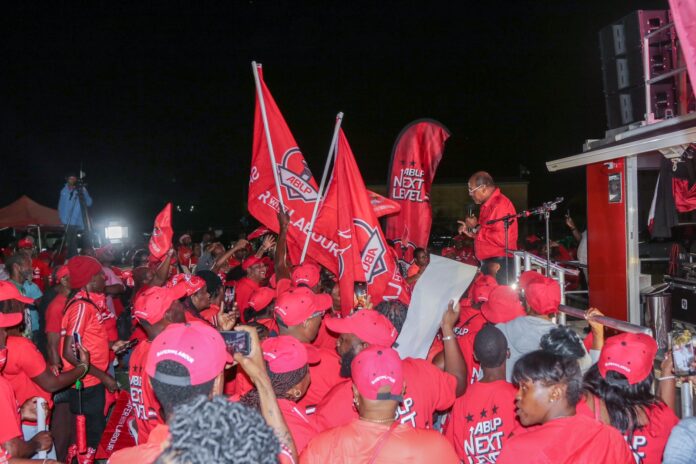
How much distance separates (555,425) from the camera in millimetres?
2684

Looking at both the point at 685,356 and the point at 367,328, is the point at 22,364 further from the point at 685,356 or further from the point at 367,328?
the point at 685,356

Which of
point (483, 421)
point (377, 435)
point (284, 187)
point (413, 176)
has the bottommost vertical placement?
point (483, 421)

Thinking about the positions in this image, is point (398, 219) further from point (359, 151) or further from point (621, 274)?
point (359, 151)

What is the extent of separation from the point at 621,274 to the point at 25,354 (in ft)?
22.4

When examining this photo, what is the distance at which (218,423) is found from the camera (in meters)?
1.62

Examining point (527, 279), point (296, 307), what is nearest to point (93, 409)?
point (296, 307)

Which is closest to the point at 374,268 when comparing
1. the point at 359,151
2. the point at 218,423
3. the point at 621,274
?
the point at 621,274

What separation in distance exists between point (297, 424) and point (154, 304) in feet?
5.40

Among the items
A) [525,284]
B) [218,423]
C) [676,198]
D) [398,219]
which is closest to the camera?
[218,423]

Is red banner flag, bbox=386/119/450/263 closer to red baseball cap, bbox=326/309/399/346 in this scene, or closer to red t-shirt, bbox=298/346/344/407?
red t-shirt, bbox=298/346/344/407

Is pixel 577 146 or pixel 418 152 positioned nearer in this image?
pixel 418 152

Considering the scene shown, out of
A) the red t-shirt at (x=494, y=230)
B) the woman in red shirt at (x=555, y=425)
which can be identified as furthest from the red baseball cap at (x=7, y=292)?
the red t-shirt at (x=494, y=230)

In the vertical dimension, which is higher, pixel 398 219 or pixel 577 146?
pixel 577 146

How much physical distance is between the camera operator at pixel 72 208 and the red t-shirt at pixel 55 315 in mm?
7027
